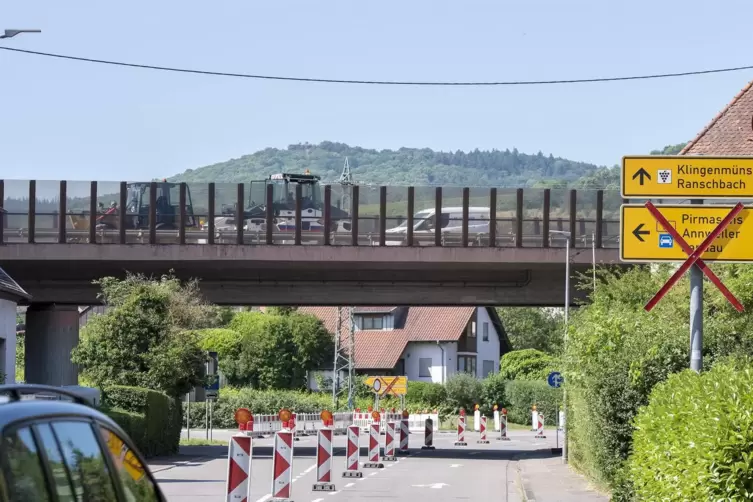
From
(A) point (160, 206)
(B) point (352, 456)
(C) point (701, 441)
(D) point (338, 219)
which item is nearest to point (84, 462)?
(C) point (701, 441)

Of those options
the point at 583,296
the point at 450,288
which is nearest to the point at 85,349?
the point at 450,288

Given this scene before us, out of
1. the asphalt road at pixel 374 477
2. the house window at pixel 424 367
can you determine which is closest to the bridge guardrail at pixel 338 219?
the asphalt road at pixel 374 477

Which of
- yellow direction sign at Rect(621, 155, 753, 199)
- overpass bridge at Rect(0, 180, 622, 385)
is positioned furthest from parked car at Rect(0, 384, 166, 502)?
overpass bridge at Rect(0, 180, 622, 385)

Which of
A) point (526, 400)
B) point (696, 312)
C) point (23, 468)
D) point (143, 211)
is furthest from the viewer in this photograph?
point (526, 400)

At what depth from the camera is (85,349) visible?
37156 mm

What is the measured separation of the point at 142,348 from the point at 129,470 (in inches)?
1248

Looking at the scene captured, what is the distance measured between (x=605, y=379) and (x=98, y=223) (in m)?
30.1

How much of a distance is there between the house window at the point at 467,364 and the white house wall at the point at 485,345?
0.72m

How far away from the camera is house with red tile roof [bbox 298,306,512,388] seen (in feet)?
305

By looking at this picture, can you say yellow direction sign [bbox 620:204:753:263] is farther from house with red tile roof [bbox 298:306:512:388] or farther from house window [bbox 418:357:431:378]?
house window [bbox 418:357:431:378]

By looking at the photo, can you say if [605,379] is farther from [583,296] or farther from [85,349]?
[583,296]

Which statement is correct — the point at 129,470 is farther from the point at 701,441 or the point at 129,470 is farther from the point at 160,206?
the point at 160,206

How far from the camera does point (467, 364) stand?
97.2 metres

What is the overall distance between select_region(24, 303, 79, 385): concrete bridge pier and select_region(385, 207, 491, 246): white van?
38.4 feet
